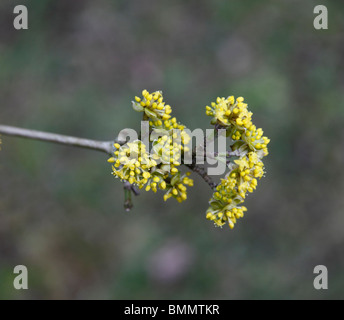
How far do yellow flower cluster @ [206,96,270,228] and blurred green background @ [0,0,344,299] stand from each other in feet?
9.92

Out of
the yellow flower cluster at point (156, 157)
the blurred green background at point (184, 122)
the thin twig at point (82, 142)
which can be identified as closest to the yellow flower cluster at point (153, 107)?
the yellow flower cluster at point (156, 157)

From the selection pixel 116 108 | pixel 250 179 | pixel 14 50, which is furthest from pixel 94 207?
pixel 250 179

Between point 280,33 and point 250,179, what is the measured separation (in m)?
4.36

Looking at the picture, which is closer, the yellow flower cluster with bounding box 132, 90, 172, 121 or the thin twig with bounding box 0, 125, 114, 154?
the yellow flower cluster with bounding box 132, 90, 172, 121

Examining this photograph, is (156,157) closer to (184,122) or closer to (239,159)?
(239,159)

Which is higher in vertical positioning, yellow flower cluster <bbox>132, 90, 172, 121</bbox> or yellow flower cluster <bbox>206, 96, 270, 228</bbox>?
yellow flower cluster <bbox>132, 90, 172, 121</bbox>

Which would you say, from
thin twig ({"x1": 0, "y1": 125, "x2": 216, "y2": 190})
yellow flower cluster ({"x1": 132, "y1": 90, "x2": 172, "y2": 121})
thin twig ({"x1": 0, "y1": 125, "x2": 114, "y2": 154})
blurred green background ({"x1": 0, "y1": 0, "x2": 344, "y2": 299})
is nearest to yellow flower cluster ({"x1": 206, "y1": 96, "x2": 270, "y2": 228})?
thin twig ({"x1": 0, "y1": 125, "x2": 216, "y2": 190})

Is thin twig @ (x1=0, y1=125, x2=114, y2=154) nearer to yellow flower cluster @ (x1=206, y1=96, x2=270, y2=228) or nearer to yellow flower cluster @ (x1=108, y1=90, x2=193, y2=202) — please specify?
yellow flower cluster @ (x1=108, y1=90, x2=193, y2=202)

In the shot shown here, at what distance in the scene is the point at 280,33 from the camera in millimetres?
5941

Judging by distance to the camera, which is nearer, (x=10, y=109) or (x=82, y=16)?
(x=10, y=109)

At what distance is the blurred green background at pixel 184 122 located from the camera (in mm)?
5082

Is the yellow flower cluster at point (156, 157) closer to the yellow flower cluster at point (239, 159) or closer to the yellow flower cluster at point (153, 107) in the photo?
the yellow flower cluster at point (153, 107)

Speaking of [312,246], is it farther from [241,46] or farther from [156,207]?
[241,46]

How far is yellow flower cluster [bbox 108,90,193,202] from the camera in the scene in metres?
2.12
